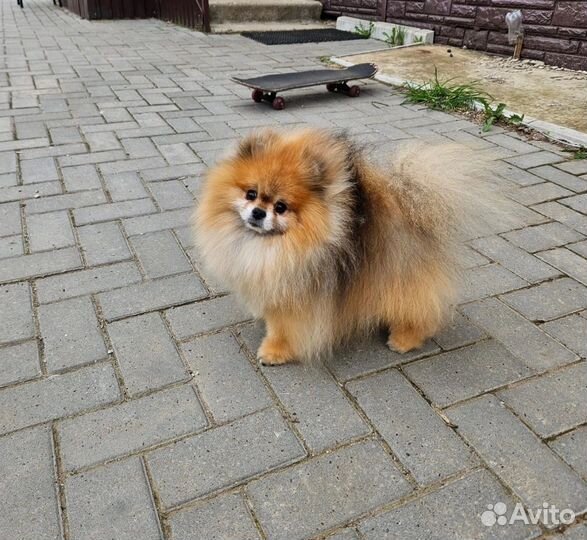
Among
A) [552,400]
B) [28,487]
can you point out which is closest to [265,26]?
[552,400]

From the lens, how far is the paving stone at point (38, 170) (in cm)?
371

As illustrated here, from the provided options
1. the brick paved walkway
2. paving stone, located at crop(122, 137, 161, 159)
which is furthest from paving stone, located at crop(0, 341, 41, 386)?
paving stone, located at crop(122, 137, 161, 159)

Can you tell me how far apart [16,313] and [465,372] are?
6.52 feet

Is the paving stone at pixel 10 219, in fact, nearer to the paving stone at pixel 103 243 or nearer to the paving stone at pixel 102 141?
the paving stone at pixel 103 243

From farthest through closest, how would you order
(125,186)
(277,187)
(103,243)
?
(125,186) → (103,243) → (277,187)

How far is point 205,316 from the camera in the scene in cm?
246

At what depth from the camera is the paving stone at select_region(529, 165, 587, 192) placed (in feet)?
12.2

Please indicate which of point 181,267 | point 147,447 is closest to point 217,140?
point 181,267

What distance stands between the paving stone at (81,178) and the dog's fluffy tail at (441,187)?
243 centimetres

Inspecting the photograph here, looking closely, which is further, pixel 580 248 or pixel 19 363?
pixel 580 248

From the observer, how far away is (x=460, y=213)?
194 centimetres

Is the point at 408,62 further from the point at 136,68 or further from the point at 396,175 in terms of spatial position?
the point at 396,175

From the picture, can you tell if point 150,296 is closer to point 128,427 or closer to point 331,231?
point 128,427

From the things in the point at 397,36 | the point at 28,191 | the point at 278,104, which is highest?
the point at 397,36
